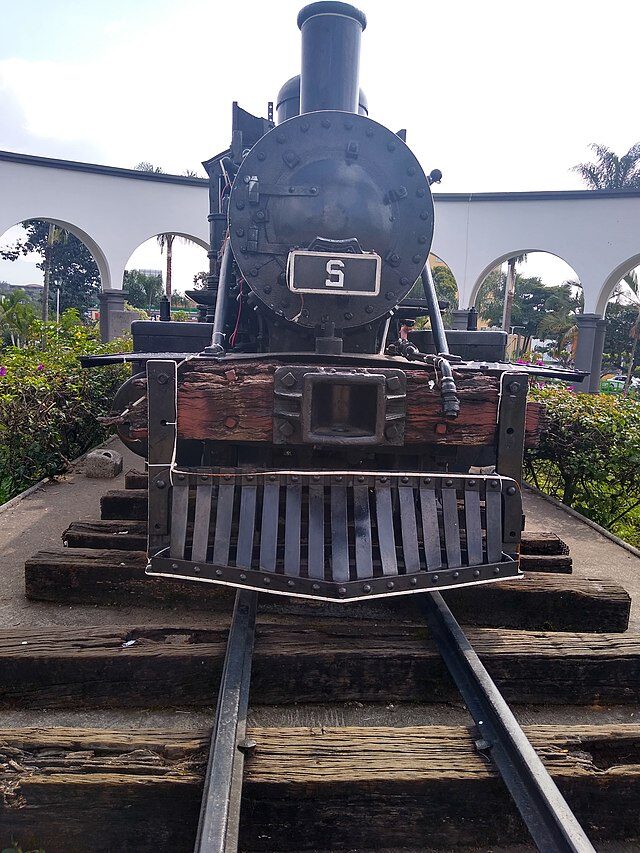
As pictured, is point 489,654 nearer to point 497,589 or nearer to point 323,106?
point 497,589

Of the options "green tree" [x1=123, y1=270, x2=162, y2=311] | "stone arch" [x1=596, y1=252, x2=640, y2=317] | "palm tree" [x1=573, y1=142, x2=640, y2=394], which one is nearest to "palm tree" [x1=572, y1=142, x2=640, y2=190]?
"palm tree" [x1=573, y1=142, x2=640, y2=394]

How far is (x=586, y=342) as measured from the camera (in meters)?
13.9

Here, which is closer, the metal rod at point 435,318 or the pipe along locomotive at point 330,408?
the pipe along locomotive at point 330,408

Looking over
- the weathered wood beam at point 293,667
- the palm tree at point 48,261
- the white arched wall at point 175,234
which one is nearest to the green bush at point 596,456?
the weathered wood beam at point 293,667

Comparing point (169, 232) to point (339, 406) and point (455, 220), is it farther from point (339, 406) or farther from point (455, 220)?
point (339, 406)

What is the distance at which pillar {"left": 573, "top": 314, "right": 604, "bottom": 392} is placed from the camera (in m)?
13.6

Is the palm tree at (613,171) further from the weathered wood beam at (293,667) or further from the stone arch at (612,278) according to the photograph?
the weathered wood beam at (293,667)

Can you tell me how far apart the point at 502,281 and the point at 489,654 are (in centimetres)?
5116

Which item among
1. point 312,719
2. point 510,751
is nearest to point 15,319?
point 312,719

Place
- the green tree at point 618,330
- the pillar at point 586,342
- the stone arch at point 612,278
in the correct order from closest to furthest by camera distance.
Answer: the stone arch at point 612,278, the pillar at point 586,342, the green tree at point 618,330

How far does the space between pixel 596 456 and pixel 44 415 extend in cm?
501

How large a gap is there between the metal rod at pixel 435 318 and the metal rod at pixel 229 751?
1.57 meters

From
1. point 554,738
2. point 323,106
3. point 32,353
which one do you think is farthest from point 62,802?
point 32,353

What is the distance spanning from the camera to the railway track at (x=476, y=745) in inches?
57.9
